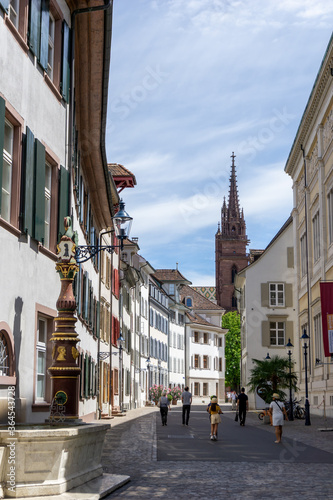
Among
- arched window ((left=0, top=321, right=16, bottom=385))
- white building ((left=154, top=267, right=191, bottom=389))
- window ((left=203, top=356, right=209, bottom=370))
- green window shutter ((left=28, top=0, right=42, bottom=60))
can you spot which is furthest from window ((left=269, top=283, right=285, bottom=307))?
arched window ((left=0, top=321, right=16, bottom=385))

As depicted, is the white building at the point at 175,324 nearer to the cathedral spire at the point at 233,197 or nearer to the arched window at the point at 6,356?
the cathedral spire at the point at 233,197

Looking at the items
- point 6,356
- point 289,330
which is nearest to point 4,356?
point 6,356

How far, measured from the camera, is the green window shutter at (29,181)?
41.1 feet

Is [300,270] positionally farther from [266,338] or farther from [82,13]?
[82,13]

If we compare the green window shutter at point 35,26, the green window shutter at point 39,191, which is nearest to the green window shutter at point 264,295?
the green window shutter at point 39,191

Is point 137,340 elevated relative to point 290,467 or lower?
elevated

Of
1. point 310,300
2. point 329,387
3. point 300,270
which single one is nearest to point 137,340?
point 300,270

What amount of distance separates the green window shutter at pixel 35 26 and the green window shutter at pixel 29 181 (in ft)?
5.23

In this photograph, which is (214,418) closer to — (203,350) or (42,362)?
(42,362)

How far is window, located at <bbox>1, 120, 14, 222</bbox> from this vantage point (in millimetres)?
11953

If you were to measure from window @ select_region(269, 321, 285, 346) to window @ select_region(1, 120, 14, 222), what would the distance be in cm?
4295

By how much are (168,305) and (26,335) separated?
2816 inches

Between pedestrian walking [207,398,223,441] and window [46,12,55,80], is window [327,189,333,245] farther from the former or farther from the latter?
window [46,12,55,80]

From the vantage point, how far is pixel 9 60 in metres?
12.1
